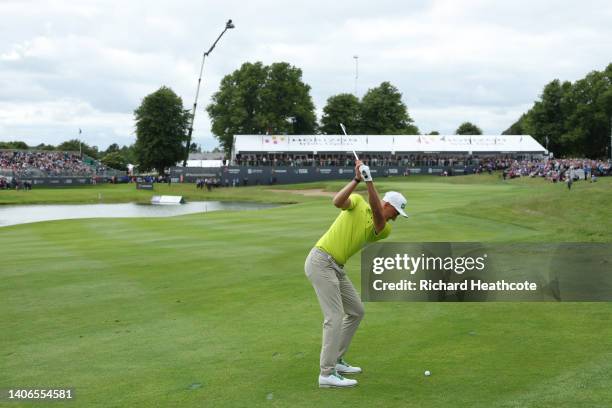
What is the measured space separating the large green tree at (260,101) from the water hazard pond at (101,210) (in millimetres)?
45732

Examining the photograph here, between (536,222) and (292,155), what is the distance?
7180cm

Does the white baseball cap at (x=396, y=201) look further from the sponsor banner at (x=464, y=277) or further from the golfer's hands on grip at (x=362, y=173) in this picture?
the sponsor banner at (x=464, y=277)

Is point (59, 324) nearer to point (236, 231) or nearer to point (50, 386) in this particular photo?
point (50, 386)

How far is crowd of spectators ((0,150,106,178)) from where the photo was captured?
97375mm

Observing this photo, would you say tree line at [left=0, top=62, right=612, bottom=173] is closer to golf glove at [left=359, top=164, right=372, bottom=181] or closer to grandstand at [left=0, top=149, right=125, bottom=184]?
grandstand at [left=0, top=149, right=125, bottom=184]

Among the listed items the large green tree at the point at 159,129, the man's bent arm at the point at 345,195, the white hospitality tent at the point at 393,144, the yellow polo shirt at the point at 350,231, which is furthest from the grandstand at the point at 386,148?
the man's bent arm at the point at 345,195

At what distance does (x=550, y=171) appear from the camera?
6662cm

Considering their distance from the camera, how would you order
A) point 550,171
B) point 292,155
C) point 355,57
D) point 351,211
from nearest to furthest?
point 351,211, point 550,171, point 292,155, point 355,57

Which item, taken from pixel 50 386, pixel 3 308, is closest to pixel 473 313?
pixel 50 386

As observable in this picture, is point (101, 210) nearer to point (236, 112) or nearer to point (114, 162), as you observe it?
point (236, 112)

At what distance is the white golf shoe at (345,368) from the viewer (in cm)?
824

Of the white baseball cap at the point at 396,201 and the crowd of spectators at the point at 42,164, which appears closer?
the white baseball cap at the point at 396,201

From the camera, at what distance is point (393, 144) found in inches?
3917

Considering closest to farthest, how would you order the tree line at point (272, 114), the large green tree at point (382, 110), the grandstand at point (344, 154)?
the grandstand at point (344, 154)
the tree line at point (272, 114)
the large green tree at point (382, 110)
